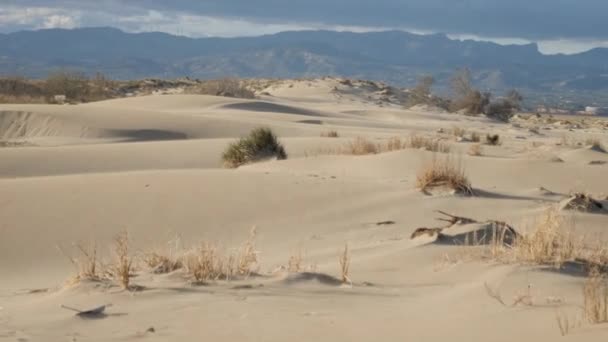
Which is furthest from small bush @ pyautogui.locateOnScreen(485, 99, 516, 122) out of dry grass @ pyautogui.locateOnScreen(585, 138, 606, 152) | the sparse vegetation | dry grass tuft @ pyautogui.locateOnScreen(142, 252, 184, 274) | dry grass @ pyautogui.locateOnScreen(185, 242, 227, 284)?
dry grass @ pyautogui.locateOnScreen(185, 242, 227, 284)

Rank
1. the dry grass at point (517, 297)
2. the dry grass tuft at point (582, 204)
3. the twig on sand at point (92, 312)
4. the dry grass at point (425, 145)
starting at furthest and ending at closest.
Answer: the dry grass at point (425, 145), the dry grass tuft at point (582, 204), the dry grass at point (517, 297), the twig on sand at point (92, 312)

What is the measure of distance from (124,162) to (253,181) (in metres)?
5.76

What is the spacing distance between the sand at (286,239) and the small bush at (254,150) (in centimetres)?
86

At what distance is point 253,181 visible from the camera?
1266cm

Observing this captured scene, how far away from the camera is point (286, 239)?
32.1 feet

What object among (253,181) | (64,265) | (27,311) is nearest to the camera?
(27,311)

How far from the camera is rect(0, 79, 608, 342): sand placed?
5102 millimetres

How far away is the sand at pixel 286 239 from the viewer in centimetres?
510

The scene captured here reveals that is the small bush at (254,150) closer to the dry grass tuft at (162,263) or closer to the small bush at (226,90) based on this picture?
the dry grass tuft at (162,263)

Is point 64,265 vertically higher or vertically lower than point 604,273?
lower

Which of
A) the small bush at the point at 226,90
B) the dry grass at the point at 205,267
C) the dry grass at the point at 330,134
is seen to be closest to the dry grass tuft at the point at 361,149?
the dry grass at the point at 330,134

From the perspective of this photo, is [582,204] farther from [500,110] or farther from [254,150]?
[500,110]

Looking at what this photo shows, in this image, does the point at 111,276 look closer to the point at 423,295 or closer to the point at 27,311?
the point at 27,311

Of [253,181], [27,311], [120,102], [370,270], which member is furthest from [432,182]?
[120,102]
